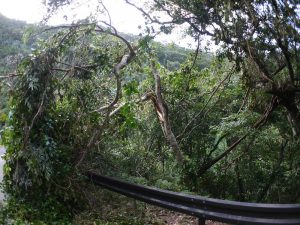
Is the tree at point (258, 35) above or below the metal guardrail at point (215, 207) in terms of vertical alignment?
above

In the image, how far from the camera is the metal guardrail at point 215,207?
156 inches

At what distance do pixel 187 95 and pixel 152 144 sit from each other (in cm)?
181

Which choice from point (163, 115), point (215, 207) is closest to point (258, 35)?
point (163, 115)

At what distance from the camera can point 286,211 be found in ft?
12.8

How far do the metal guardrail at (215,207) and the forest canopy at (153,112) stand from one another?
1.05m

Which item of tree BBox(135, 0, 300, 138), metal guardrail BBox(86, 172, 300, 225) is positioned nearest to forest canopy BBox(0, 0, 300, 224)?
tree BBox(135, 0, 300, 138)

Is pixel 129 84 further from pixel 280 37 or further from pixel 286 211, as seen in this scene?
pixel 286 211

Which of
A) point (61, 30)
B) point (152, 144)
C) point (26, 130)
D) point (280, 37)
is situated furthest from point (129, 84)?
point (152, 144)

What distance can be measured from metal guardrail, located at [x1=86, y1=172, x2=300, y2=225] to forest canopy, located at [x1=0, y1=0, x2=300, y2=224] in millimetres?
1054

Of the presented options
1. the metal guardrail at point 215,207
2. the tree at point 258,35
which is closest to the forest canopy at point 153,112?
the tree at point 258,35

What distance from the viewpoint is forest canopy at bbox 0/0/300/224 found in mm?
6430

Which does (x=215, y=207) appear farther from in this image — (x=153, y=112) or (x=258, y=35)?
(x=153, y=112)

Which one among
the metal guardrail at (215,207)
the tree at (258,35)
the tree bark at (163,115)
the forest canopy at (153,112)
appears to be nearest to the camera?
the metal guardrail at (215,207)

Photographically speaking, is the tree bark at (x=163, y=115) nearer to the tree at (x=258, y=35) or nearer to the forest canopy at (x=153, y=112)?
the forest canopy at (x=153, y=112)
